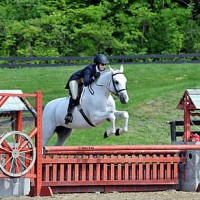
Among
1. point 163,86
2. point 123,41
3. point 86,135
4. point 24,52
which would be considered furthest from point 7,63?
point 86,135

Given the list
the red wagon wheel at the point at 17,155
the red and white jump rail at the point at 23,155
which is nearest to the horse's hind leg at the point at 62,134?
the red and white jump rail at the point at 23,155

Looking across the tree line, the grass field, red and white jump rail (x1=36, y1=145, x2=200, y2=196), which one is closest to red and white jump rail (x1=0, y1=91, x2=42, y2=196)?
red and white jump rail (x1=36, y1=145, x2=200, y2=196)

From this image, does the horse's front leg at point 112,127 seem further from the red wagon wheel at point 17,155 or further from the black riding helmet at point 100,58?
the red wagon wheel at point 17,155

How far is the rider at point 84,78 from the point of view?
49.6 ft

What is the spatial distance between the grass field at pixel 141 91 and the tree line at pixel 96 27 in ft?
29.6

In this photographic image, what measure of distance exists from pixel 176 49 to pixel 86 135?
83.0 feet

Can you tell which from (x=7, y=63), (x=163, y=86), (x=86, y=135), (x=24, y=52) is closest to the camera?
(x=86, y=135)

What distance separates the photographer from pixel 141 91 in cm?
2936

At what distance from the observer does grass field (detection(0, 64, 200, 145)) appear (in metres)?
22.1

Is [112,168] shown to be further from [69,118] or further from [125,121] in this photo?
[69,118]

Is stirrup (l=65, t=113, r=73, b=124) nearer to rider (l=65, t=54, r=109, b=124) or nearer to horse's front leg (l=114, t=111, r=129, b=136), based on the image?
rider (l=65, t=54, r=109, b=124)

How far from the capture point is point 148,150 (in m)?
13.3

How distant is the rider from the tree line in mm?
28710

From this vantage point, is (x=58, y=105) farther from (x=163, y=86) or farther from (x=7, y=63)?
(x=7, y=63)
